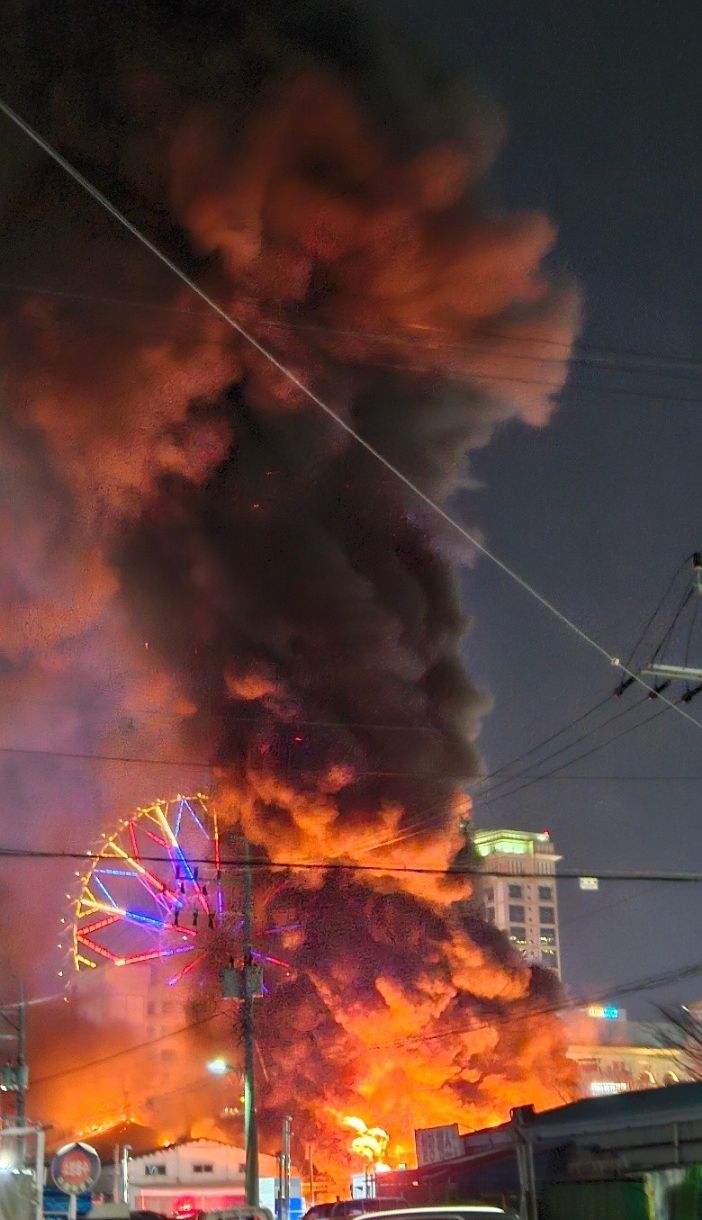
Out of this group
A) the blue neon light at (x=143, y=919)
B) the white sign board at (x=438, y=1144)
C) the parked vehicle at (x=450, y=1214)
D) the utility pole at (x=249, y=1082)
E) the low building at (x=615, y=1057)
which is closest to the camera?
the parked vehicle at (x=450, y=1214)

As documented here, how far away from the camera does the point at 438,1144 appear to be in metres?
28.0

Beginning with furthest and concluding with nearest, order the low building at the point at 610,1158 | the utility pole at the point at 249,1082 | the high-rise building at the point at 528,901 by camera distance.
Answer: the high-rise building at the point at 528,901 < the utility pole at the point at 249,1082 < the low building at the point at 610,1158

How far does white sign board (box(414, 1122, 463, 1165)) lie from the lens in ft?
89.4

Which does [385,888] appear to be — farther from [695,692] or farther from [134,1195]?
[695,692]

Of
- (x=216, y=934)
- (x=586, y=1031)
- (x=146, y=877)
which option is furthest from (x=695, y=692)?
(x=586, y=1031)

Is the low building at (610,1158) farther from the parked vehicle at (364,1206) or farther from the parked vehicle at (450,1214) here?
the parked vehicle at (450,1214)

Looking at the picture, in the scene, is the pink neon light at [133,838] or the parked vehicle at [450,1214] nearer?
the parked vehicle at [450,1214]

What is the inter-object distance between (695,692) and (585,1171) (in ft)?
24.3

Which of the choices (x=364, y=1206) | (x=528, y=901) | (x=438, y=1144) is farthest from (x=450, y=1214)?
(x=528, y=901)

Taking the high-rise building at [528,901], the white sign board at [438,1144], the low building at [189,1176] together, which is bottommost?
the low building at [189,1176]

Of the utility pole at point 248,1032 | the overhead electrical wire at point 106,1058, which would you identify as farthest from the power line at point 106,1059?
the utility pole at point 248,1032

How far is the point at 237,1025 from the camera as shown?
1785 inches

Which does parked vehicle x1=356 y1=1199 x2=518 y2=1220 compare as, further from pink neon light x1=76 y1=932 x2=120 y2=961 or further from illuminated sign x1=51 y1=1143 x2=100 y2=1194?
pink neon light x1=76 y1=932 x2=120 y2=961

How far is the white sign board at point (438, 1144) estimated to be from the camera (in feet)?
89.4
